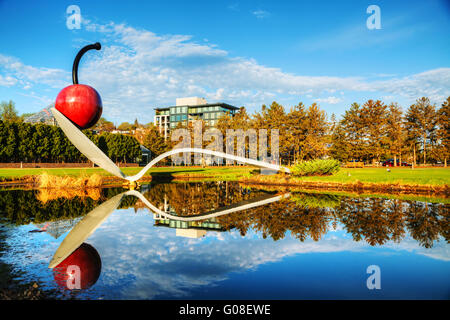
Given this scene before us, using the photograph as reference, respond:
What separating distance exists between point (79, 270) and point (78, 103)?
7.48 metres

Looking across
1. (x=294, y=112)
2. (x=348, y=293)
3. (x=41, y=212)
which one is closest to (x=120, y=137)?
(x=294, y=112)

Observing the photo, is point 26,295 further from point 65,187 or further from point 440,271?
point 65,187

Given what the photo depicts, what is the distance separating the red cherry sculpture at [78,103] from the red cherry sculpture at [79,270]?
6.41 metres

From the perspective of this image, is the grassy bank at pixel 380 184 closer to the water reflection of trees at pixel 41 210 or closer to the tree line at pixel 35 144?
the water reflection of trees at pixel 41 210

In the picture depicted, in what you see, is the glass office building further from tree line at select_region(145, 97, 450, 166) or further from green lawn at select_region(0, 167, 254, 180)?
green lawn at select_region(0, 167, 254, 180)

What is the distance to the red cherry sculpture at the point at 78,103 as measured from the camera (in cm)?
1023

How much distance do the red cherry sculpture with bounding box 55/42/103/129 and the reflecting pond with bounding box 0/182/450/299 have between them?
3.65 m

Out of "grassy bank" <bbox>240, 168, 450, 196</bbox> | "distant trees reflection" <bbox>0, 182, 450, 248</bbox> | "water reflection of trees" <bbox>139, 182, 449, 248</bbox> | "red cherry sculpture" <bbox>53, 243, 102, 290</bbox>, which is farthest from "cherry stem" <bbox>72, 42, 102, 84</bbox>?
"grassy bank" <bbox>240, 168, 450, 196</bbox>

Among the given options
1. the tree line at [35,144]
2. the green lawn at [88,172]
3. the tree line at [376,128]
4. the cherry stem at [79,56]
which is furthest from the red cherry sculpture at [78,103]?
the tree line at [35,144]

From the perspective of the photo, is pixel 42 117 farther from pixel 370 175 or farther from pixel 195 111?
pixel 370 175

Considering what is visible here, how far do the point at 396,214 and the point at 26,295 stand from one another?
36.0 ft

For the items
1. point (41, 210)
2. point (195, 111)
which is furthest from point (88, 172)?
point (195, 111)

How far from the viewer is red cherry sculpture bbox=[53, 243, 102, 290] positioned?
4215 millimetres
